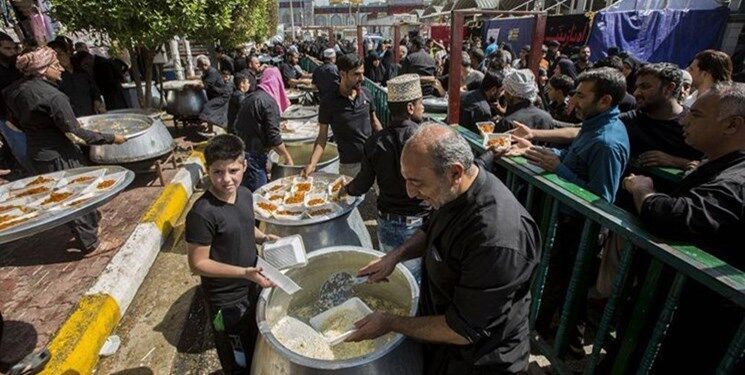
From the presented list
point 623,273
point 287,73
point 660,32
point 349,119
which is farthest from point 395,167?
point 660,32

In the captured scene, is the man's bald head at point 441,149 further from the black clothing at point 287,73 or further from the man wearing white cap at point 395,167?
the black clothing at point 287,73

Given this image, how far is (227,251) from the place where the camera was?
2688 millimetres

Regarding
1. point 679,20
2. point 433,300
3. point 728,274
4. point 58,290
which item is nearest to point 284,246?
point 433,300

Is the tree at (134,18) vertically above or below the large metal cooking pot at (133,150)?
above

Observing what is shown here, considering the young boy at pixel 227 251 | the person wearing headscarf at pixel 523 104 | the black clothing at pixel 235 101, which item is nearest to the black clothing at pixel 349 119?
the person wearing headscarf at pixel 523 104

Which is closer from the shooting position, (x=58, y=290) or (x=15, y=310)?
(x=15, y=310)

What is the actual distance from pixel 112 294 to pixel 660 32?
1635 cm

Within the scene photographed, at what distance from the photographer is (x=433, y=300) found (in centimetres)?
207

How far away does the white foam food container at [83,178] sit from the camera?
11.7 ft

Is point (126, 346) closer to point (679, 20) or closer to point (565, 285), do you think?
point (565, 285)

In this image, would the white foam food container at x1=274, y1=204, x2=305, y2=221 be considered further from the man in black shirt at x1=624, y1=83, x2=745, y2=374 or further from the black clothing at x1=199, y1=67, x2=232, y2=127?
the black clothing at x1=199, y1=67, x2=232, y2=127

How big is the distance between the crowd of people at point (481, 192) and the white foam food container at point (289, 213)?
359mm

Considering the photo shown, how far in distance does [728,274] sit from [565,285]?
4.64 feet

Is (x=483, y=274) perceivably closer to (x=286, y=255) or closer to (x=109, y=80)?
(x=286, y=255)
